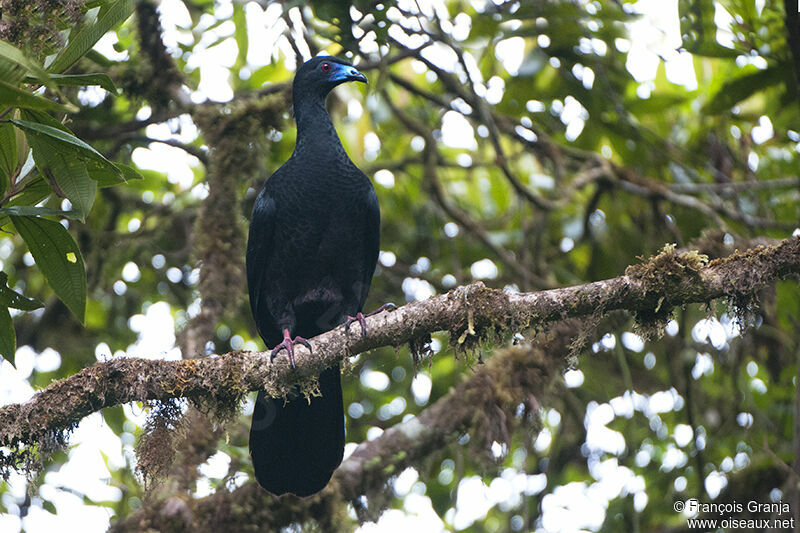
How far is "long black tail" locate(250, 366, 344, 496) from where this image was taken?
11.6ft

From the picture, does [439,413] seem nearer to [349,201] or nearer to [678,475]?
[349,201]

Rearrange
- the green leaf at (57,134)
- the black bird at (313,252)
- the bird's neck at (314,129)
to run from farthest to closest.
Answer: the bird's neck at (314,129) < the black bird at (313,252) < the green leaf at (57,134)

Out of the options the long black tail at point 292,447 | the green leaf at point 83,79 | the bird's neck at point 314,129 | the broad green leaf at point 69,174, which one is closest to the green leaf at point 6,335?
the broad green leaf at point 69,174

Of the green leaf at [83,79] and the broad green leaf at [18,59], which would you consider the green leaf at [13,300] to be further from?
the broad green leaf at [18,59]

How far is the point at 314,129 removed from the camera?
4242mm

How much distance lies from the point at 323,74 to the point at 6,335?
230cm

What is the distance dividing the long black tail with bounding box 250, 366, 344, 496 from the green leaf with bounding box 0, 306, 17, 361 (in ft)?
3.45

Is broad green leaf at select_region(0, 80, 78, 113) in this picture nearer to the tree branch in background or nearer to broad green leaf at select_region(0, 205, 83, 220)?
broad green leaf at select_region(0, 205, 83, 220)

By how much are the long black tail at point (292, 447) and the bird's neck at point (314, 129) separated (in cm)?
129

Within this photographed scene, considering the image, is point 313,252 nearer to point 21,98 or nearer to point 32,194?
point 32,194

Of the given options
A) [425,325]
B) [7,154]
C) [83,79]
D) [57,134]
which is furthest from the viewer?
[425,325]

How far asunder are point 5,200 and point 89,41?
2.15 ft

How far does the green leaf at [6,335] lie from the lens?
280 cm

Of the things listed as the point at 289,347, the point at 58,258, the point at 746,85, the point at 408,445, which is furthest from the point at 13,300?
the point at 746,85
